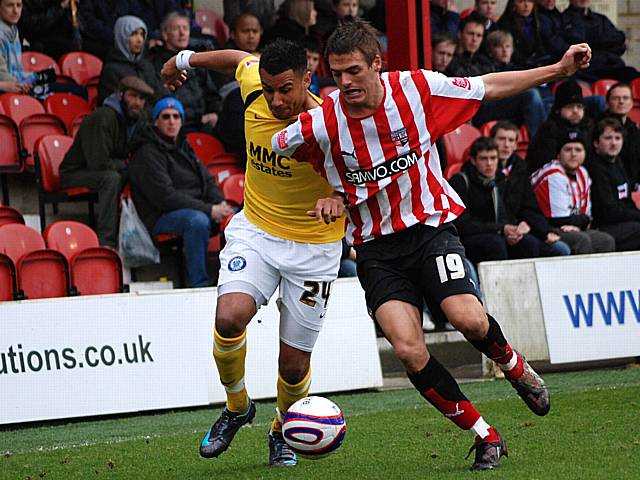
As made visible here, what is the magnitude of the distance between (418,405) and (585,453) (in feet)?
9.16

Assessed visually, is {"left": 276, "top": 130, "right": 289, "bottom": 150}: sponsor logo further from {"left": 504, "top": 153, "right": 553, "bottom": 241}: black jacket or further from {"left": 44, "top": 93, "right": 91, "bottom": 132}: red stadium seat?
{"left": 44, "top": 93, "right": 91, "bottom": 132}: red stadium seat

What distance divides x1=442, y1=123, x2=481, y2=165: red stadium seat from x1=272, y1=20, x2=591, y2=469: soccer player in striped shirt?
6.99m

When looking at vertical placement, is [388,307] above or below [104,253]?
above

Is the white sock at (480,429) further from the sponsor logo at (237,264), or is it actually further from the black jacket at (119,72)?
the black jacket at (119,72)

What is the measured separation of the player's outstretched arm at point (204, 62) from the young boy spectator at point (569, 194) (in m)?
5.74

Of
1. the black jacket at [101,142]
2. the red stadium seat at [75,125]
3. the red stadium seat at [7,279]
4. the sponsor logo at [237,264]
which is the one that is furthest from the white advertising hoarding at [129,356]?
the red stadium seat at [75,125]

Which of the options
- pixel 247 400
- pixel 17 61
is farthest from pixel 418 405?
pixel 17 61

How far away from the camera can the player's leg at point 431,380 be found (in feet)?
17.3

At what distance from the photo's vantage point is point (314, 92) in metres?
12.1

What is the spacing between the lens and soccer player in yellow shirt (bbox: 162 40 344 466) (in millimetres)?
5836

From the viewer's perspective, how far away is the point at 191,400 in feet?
29.0

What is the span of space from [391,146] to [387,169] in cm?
11

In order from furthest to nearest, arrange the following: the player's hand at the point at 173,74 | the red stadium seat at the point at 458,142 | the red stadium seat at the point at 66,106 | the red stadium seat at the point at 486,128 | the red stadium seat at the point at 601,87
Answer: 1. the red stadium seat at the point at 601,87
2. the red stadium seat at the point at 486,128
3. the red stadium seat at the point at 458,142
4. the red stadium seat at the point at 66,106
5. the player's hand at the point at 173,74

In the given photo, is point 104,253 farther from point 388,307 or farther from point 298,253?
point 388,307
